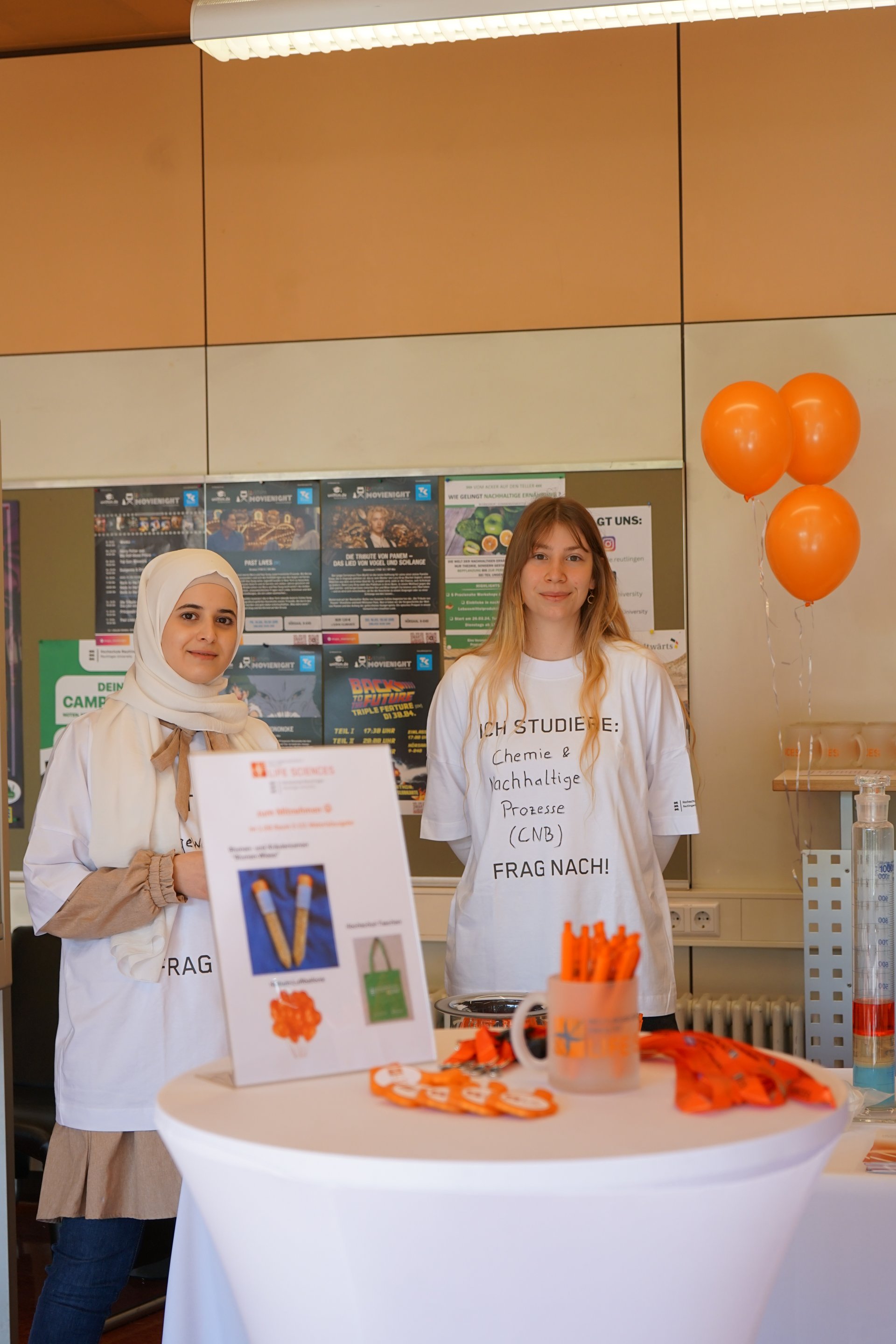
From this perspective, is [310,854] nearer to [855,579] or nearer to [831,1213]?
[831,1213]

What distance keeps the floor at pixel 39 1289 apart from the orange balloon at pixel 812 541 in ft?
7.73

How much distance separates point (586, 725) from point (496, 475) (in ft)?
4.73

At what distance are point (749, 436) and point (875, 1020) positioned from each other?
5.51 ft

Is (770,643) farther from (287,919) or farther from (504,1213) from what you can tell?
(504,1213)

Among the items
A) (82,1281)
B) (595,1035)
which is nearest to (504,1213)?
(595,1035)

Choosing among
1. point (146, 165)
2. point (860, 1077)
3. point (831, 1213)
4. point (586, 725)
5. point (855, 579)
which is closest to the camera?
point (831, 1213)

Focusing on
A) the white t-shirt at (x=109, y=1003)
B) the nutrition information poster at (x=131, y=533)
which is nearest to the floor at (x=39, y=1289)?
the white t-shirt at (x=109, y=1003)

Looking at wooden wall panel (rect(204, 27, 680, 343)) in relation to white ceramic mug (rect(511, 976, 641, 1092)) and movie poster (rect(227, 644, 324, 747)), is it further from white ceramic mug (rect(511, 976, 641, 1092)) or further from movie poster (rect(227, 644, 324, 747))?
white ceramic mug (rect(511, 976, 641, 1092))

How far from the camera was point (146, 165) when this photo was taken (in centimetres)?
398

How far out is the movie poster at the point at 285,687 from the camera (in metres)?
3.85

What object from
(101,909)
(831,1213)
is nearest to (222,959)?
(831,1213)

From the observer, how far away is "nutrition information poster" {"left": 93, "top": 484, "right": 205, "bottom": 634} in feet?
12.9

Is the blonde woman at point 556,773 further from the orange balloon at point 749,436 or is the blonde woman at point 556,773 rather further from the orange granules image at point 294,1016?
the orange granules image at point 294,1016

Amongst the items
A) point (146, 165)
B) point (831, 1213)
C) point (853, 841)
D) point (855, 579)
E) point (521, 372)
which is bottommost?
point (831, 1213)
